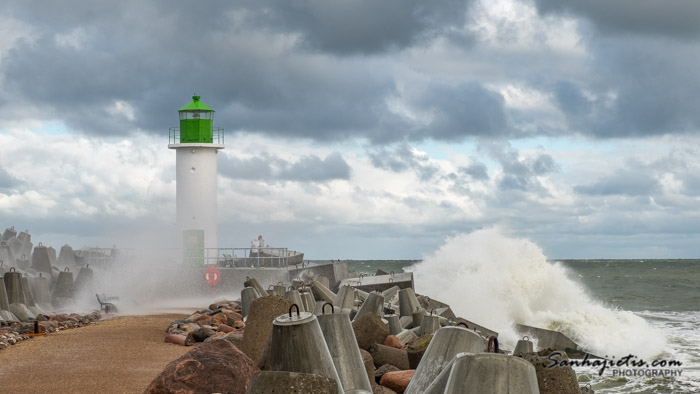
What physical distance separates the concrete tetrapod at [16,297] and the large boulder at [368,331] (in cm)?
893

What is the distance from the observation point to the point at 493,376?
4.18 metres

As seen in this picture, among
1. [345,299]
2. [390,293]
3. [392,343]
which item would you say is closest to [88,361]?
[392,343]

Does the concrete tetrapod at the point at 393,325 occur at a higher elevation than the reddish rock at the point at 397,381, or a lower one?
higher

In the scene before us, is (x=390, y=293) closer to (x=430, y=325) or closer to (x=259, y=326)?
(x=430, y=325)

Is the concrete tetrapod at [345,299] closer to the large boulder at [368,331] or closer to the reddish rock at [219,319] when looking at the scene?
the reddish rock at [219,319]

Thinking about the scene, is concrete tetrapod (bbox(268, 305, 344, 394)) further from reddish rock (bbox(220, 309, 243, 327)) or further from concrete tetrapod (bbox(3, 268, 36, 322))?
concrete tetrapod (bbox(3, 268, 36, 322))

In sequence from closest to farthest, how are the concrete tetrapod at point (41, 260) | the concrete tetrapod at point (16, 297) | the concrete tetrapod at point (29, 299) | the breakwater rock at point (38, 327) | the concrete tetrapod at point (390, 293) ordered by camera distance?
the breakwater rock at point (38, 327), the concrete tetrapod at point (16, 297), the concrete tetrapod at point (29, 299), the concrete tetrapod at point (390, 293), the concrete tetrapod at point (41, 260)

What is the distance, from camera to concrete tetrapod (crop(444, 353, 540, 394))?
165 inches

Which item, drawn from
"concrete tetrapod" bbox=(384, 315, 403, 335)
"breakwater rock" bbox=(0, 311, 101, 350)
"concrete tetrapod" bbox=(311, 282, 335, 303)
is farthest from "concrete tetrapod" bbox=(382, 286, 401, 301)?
"concrete tetrapod" bbox=(384, 315, 403, 335)

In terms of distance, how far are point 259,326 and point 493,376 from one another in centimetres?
404

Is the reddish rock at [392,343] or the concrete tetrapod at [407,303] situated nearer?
the reddish rock at [392,343]

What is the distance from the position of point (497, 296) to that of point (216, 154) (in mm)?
11572

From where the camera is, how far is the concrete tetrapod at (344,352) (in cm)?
617

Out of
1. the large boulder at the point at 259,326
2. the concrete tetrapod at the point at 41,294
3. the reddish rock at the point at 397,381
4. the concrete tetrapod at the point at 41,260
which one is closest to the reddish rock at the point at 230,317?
the large boulder at the point at 259,326
